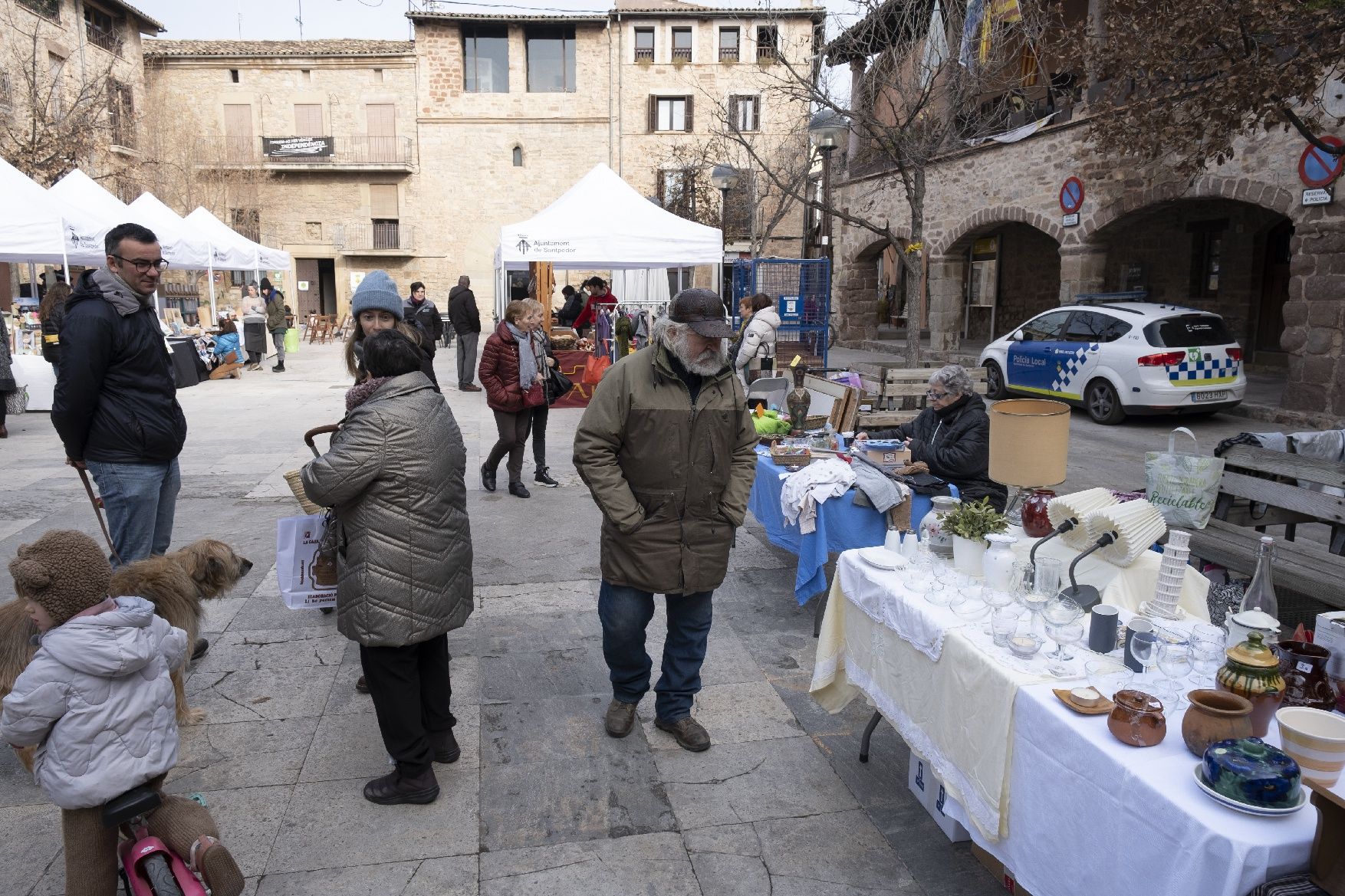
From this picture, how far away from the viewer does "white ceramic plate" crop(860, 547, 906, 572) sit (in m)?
3.11

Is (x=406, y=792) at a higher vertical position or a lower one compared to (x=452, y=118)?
lower

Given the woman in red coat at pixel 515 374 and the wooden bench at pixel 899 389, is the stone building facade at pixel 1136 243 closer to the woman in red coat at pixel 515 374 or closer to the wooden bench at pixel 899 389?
the wooden bench at pixel 899 389

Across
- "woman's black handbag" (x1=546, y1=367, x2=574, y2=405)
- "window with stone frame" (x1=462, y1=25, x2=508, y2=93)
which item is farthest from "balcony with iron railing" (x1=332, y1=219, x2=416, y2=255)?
"woman's black handbag" (x1=546, y1=367, x2=574, y2=405)

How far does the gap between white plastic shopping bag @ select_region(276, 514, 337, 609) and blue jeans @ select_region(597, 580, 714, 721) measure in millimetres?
1157

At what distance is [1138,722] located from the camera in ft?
6.40

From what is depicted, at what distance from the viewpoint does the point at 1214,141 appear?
630 cm

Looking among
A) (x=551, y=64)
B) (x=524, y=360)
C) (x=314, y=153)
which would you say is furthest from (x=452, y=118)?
(x=524, y=360)

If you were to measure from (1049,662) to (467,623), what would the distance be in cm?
302

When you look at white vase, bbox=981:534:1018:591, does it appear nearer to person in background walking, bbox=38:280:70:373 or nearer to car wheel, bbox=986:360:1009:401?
car wheel, bbox=986:360:1009:401

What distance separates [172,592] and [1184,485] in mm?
4195

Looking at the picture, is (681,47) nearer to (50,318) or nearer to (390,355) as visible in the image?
(50,318)

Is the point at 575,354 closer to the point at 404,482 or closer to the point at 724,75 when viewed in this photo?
the point at 404,482

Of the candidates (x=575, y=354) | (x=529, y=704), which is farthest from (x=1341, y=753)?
(x=575, y=354)

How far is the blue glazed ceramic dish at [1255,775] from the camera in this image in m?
1.69
